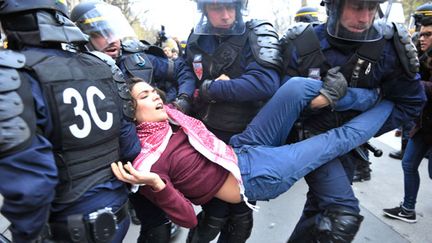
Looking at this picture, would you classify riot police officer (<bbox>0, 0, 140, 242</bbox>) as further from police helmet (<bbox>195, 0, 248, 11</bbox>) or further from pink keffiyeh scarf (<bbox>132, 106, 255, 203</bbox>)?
police helmet (<bbox>195, 0, 248, 11</bbox>)

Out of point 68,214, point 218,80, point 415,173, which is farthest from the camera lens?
point 415,173

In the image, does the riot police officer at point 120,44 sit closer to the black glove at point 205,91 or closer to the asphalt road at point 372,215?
the black glove at point 205,91

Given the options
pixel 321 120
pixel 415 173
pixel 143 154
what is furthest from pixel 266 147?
pixel 415 173

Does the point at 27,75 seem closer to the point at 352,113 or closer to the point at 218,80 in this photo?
the point at 218,80

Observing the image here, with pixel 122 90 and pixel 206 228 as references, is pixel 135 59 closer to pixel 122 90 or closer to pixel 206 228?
pixel 122 90

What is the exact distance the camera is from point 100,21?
6.91 ft

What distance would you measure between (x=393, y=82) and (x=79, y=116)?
1500 mm

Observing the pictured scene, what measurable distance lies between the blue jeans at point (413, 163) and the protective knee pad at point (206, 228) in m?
1.76

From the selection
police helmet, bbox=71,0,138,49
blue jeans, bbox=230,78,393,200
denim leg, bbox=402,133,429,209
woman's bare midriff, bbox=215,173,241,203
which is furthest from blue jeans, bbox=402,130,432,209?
police helmet, bbox=71,0,138,49

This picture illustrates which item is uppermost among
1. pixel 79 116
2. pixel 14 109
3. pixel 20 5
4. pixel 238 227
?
pixel 20 5

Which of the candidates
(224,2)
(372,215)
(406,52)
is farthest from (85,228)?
(372,215)

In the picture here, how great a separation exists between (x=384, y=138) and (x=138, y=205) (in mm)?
4764

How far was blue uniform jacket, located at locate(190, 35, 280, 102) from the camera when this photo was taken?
75.1 inches

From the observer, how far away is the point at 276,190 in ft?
5.29
